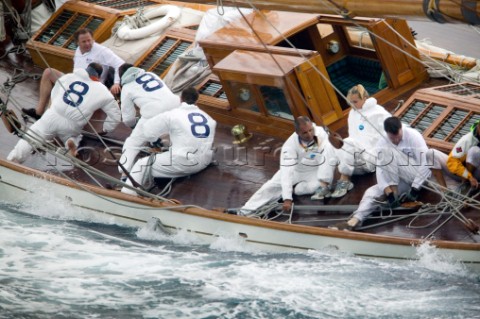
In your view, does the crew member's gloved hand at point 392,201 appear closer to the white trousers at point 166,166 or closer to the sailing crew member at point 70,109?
the white trousers at point 166,166

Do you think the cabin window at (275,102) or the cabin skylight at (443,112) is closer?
the cabin skylight at (443,112)

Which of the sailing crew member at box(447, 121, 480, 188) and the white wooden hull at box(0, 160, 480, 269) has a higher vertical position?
the sailing crew member at box(447, 121, 480, 188)

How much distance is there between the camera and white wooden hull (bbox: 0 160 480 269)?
362 inches

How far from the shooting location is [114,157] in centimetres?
1065

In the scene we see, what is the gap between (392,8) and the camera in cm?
871

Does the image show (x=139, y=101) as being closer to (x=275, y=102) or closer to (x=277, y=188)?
(x=275, y=102)

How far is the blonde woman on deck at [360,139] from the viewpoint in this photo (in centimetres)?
980

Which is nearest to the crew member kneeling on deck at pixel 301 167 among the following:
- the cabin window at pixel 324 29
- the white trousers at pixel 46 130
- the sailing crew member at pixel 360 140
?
the sailing crew member at pixel 360 140

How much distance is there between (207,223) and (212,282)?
575 millimetres

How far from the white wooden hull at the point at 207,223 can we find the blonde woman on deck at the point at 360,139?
A: 54cm

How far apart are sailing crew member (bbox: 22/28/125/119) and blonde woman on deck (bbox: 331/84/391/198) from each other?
2539 mm

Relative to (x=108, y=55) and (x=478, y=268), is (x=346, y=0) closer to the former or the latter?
(x=478, y=268)

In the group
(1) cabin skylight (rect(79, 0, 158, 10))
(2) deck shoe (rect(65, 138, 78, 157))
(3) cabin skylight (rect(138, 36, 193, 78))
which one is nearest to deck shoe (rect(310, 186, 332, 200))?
(2) deck shoe (rect(65, 138, 78, 157))

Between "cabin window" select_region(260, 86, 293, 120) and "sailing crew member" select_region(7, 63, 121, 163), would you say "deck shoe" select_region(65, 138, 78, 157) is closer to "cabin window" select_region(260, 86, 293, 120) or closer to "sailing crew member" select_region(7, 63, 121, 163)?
"sailing crew member" select_region(7, 63, 121, 163)
